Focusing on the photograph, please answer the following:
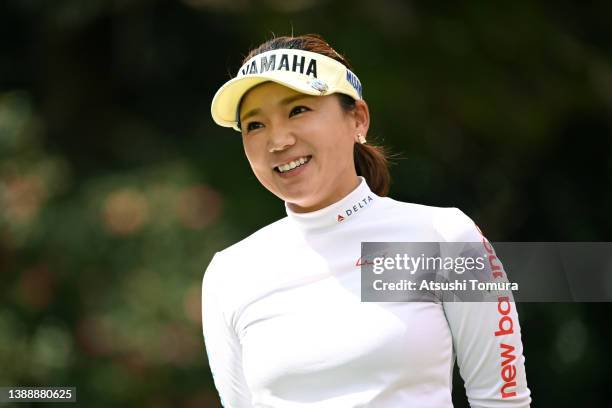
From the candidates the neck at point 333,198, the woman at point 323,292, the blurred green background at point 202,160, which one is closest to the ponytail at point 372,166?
the woman at point 323,292

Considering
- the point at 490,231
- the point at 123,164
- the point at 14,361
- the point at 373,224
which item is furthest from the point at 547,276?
the point at 123,164

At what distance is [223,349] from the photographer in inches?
84.8

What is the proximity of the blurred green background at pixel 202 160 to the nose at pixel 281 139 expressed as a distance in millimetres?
2979

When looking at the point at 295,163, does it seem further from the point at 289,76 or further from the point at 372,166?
the point at 372,166

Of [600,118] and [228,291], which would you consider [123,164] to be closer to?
[600,118]

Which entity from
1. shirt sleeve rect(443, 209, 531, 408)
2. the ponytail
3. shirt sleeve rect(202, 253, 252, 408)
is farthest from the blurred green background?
shirt sleeve rect(443, 209, 531, 408)

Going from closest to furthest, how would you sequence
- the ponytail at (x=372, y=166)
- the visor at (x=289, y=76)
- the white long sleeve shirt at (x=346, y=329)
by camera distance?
the white long sleeve shirt at (x=346, y=329), the visor at (x=289, y=76), the ponytail at (x=372, y=166)

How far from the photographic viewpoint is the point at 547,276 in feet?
9.36

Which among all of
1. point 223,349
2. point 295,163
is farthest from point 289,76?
point 223,349

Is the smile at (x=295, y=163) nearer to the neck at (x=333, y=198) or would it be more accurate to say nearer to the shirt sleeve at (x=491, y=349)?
the neck at (x=333, y=198)

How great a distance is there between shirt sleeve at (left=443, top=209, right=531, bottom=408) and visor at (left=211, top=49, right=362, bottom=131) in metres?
0.48

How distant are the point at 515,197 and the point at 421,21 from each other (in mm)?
1045

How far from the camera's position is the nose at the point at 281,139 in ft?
6.59

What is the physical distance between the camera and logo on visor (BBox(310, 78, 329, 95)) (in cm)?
202
